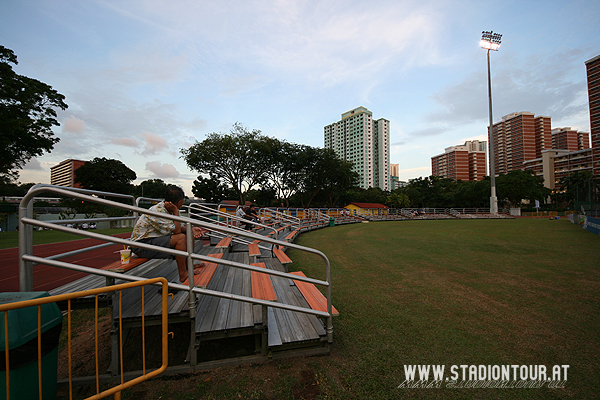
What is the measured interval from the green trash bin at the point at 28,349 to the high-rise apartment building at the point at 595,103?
308ft

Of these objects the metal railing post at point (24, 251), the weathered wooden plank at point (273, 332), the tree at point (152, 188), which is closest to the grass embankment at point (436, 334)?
the weathered wooden plank at point (273, 332)

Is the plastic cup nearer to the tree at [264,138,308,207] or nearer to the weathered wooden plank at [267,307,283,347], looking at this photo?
the weathered wooden plank at [267,307,283,347]

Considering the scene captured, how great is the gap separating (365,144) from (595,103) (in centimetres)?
6677

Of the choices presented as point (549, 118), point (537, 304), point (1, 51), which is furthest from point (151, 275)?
point (549, 118)

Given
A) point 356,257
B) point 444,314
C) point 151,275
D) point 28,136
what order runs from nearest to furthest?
1. point 151,275
2. point 444,314
3. point 356,257
4. point 28,136

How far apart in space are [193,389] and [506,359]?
3.12 m

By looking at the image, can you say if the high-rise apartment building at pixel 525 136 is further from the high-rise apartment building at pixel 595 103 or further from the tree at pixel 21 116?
the tree at pixel 21 116

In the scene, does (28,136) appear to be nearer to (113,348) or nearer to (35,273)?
(35,273)

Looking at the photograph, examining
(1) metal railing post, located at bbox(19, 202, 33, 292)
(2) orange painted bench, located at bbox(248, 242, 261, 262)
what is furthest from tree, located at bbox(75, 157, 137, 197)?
(1) metal railing post, located at bbox(19, 202, 33, 292)

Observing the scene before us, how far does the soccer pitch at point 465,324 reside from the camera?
7.45 ft

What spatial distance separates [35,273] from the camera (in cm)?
600

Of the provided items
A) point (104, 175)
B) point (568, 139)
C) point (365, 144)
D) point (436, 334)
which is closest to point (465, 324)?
point (436, 334)

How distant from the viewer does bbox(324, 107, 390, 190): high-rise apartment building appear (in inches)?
4409

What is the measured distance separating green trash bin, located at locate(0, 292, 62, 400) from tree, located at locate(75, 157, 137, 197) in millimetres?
54440
